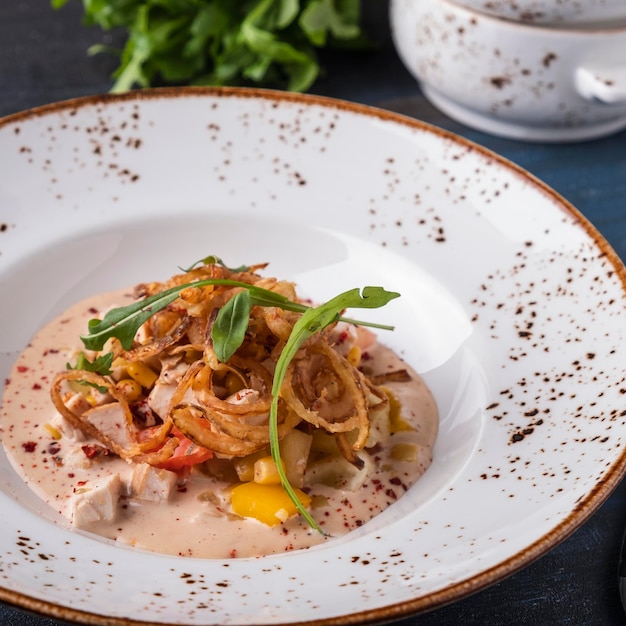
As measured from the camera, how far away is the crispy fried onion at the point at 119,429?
2.53m

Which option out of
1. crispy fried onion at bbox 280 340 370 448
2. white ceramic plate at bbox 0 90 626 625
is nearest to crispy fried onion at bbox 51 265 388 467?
crispy fried onion at bbox 280 340 370 448

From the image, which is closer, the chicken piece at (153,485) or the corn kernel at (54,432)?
the chicken piece at (153,485)

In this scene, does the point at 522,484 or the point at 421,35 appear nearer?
the point at 522,484

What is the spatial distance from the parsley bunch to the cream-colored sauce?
175 cm

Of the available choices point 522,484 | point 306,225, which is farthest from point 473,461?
point 306,225

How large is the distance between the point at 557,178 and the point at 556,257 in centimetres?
117

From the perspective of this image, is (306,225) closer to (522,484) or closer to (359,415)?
(359,415)

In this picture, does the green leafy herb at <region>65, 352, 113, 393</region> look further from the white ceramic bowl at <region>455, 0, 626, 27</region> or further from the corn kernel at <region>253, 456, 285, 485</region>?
the white ceramic bowl at <region>455, 0, 626, 27</region>

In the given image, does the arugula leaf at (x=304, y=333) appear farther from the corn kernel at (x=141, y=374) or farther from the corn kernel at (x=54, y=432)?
the corn kernel at (x=54, y=432)

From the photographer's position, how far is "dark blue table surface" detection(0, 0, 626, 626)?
A: 239 cm

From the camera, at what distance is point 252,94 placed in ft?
11.3

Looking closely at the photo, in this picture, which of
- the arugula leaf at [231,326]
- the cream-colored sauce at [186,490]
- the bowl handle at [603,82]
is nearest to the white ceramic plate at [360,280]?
the cream-colored sauce at [186,490]

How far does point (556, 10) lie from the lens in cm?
350

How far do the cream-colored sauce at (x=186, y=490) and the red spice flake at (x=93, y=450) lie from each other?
1.0 inches
